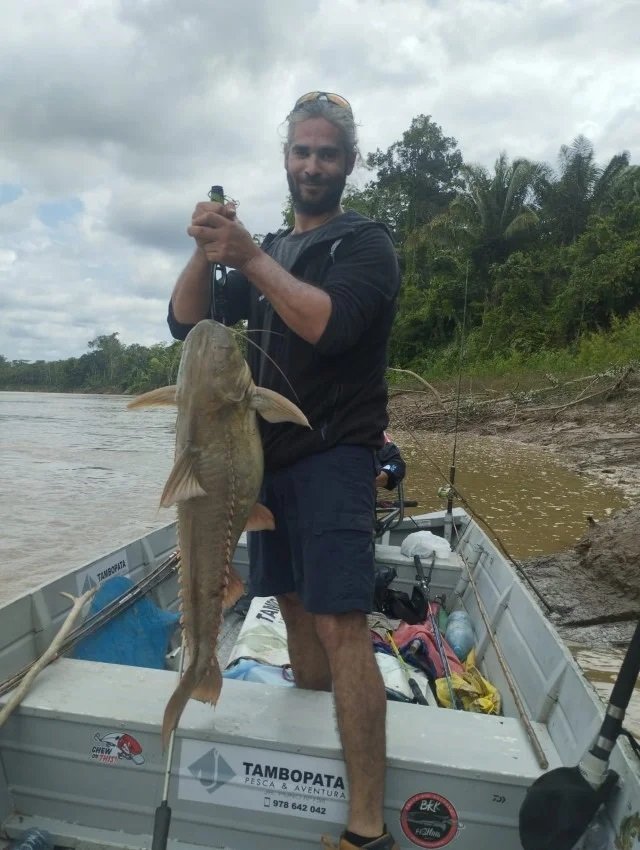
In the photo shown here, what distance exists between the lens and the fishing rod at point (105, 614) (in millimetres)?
2492

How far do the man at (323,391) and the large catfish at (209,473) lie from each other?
0.24m

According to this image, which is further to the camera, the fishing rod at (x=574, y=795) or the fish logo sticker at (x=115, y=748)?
the fish logo sticker at (x=115, y=748)

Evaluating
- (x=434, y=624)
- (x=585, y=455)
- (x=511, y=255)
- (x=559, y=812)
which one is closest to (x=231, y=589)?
(x=559, y=812)

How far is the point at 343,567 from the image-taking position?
212 centimetres

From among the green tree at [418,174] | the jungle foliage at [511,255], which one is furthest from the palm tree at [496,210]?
the green tree at [418,174]

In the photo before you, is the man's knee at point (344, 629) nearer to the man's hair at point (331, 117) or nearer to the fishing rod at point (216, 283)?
the fishing rod at point (216, 283)

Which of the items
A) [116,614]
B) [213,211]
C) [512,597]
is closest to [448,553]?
[512,597]

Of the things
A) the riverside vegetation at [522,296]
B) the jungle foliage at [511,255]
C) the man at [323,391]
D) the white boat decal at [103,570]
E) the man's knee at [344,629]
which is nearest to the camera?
A: the man at [323,391]

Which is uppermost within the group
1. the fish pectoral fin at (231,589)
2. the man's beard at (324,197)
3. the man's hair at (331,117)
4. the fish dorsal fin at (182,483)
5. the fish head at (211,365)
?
the man's hair at (331,117)

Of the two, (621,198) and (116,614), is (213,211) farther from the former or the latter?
(621,198)

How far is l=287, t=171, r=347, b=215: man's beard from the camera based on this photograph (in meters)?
2.42

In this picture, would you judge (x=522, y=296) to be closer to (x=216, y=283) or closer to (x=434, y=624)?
(x=434, y=624)

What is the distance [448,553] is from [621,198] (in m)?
30.4

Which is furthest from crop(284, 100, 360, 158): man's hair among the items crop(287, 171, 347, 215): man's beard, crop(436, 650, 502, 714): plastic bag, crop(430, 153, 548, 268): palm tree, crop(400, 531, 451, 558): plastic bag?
crop(430, 153, 548, 268): palm tree
